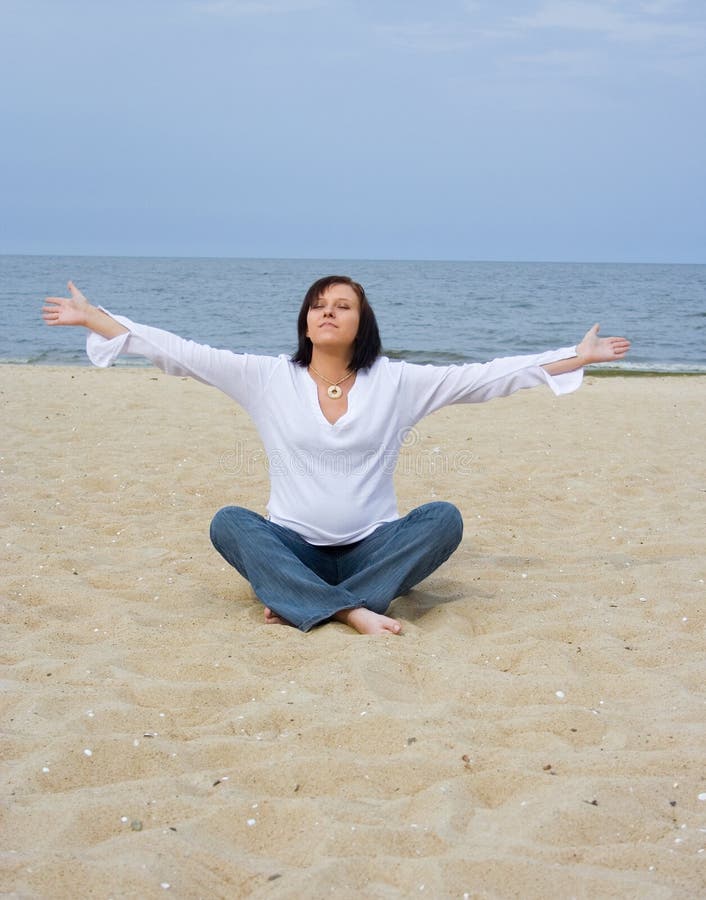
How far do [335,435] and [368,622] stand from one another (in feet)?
2.40

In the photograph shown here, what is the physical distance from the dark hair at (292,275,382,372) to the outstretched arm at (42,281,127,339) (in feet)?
2.39

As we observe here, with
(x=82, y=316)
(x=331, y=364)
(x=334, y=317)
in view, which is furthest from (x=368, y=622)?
(x=82, y=316)

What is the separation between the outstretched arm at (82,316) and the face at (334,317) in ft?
2.43

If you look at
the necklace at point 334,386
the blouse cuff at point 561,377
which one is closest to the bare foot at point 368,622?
the necklace at point 334,386

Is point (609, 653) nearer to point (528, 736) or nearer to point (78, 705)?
point (528, 736)

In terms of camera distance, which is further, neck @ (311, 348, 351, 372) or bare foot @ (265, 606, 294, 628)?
neck @ (311, 348, 351, 372)

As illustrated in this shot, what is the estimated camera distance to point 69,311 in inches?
144

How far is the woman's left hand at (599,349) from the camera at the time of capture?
12.6 ft

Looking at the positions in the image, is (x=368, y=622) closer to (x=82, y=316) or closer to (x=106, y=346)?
(x=106, y=346)

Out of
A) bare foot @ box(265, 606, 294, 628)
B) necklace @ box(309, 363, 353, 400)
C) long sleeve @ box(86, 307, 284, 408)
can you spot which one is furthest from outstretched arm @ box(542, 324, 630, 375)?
bare foot @ box(265, 606, 294, 628)

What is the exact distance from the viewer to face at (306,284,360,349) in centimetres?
381

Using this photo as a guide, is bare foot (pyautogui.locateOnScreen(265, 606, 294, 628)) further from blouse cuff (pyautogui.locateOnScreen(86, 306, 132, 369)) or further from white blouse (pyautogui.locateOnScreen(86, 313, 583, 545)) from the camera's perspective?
blouse cuff (pyautogui.locateOnScreen(86, 306, 132, 369))

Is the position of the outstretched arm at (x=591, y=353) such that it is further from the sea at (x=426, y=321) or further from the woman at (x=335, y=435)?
the sea at (x=426, y=321)

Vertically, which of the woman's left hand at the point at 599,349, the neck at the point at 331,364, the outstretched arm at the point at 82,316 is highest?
the woman's left hand at the point at 599,349
